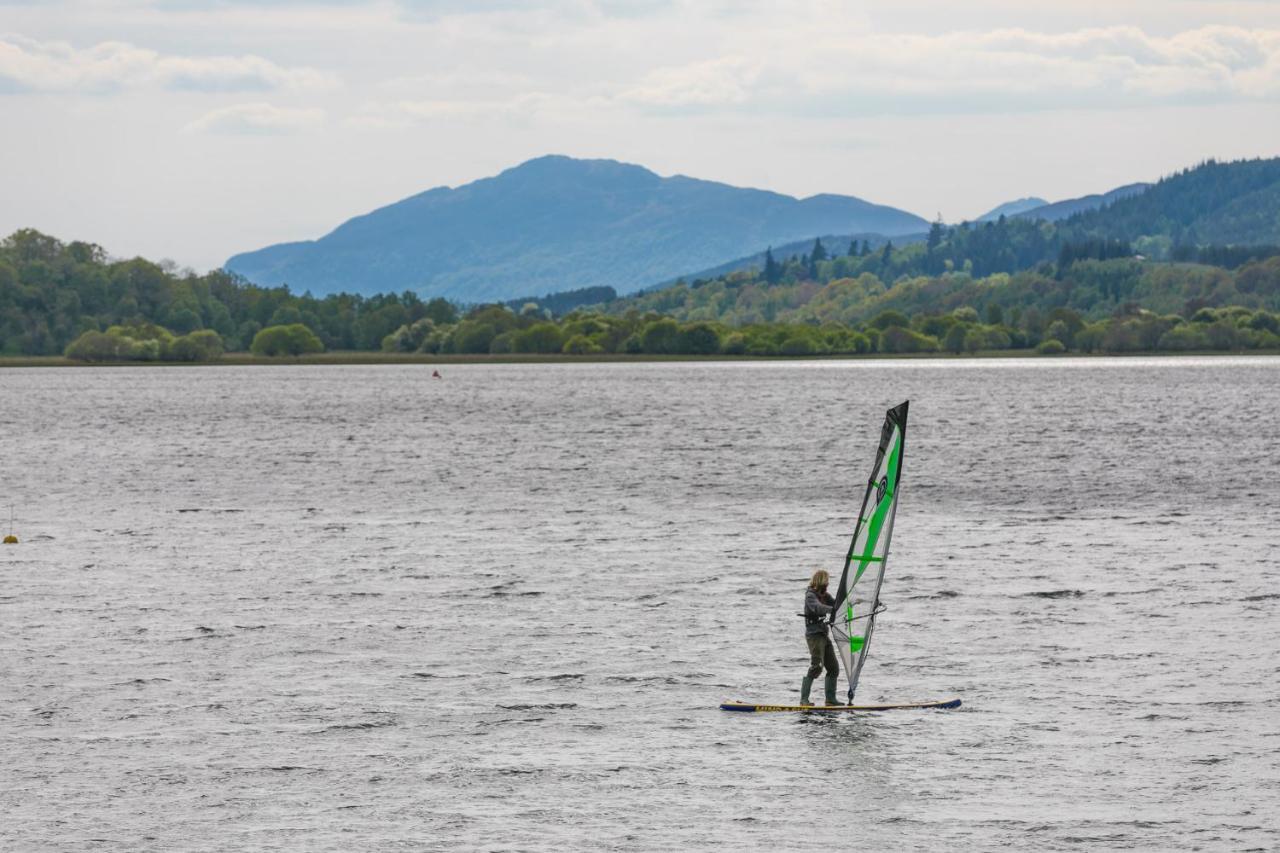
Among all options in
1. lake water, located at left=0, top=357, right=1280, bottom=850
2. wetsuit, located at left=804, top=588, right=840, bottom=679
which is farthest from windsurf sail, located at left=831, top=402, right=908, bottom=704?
lake water, located at left=0, top=357, right=1280, bottom=850

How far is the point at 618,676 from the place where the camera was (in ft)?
119

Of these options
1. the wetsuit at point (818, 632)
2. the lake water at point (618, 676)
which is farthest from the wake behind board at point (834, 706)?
the wetsuit at point (818, 632)

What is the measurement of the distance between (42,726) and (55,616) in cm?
1432

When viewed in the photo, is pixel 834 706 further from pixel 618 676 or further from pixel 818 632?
pixel 618 676

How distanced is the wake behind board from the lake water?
0.42m

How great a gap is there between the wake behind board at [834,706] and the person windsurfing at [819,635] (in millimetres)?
185

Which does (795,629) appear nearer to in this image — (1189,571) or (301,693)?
(301,693)

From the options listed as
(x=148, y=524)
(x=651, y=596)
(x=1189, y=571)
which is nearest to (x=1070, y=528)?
(x=1189, y=571)

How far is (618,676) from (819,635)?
6.06 metres

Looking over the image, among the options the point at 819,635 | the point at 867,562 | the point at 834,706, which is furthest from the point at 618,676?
the point at 867,562

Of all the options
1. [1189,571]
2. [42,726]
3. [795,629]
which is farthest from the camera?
[1189,571]

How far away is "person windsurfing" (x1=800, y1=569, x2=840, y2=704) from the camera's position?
3120 cm

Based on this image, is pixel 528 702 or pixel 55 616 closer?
pixel 528 702

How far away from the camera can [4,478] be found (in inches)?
4058
